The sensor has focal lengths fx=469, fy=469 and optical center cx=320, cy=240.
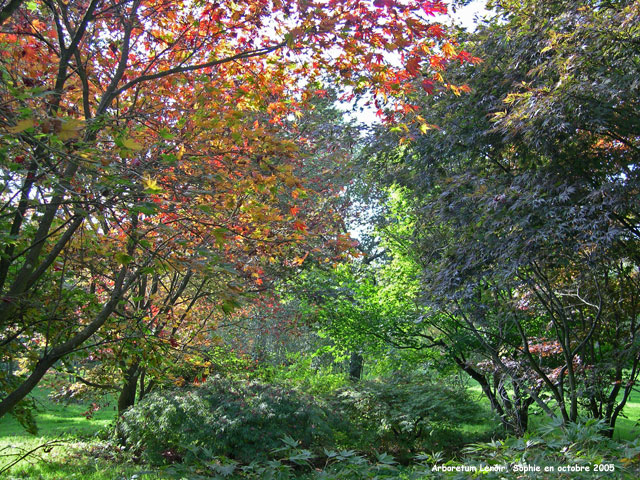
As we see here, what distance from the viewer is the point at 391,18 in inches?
129

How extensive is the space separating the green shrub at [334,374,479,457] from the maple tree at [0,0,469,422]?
5.78 metres

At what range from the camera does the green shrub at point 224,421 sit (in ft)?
24.3

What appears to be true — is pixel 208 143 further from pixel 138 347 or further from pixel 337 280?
pixel 337 280

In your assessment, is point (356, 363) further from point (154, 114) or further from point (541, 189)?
point (154, 114)

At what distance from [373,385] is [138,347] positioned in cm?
660

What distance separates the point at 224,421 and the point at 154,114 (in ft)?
17.9

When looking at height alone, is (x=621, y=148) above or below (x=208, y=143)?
above

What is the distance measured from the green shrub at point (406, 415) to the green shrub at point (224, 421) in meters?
1.42

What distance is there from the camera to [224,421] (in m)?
7.44

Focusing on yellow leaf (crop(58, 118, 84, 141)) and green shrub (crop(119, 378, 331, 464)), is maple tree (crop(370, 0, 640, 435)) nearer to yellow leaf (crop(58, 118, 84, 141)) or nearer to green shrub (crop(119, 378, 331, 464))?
green shrub (crop(119, 378, 331, 464))

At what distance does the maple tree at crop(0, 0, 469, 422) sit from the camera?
9.83ft

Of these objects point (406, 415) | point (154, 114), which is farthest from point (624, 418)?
point (154, 114)

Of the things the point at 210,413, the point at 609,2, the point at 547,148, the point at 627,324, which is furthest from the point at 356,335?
the point at 609,2

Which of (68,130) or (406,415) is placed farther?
(406,415)
